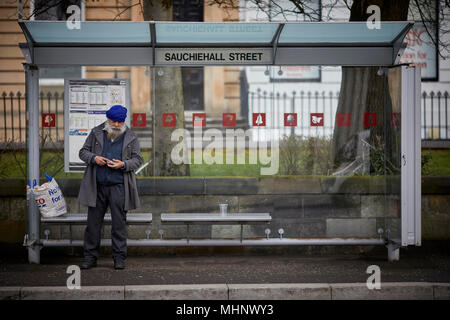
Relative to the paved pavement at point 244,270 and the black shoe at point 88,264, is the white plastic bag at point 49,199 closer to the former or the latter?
the paved pavement at point 244,270

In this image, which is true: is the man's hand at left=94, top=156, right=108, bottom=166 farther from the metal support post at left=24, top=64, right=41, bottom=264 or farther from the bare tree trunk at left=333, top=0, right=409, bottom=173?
the bare tree trunk at left=333, top=0, right=409, bottom=173

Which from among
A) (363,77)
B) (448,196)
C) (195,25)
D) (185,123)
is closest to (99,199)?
(185,123)

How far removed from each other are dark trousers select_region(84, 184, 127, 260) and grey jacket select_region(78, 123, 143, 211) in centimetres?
9

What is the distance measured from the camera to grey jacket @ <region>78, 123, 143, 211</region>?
7324 millimetres

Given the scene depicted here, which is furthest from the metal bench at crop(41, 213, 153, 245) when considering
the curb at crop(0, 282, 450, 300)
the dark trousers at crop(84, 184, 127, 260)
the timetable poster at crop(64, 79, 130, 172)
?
the curb at crop(0, 282, 450, 300)

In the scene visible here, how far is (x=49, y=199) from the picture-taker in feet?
25.7

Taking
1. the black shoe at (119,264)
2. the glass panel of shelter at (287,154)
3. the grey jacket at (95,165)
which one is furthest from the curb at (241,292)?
the glass panel of shelter at (287,154)

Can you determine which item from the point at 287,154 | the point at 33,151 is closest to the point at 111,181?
the point at 33,151

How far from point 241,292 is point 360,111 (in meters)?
3.48

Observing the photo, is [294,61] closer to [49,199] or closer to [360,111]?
[360,111]

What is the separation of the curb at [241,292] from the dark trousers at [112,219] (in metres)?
1.17

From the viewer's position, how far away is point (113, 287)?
20.8ft

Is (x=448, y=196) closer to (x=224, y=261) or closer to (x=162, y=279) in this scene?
(x=224, y=261)

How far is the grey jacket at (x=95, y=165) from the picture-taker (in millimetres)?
7324
